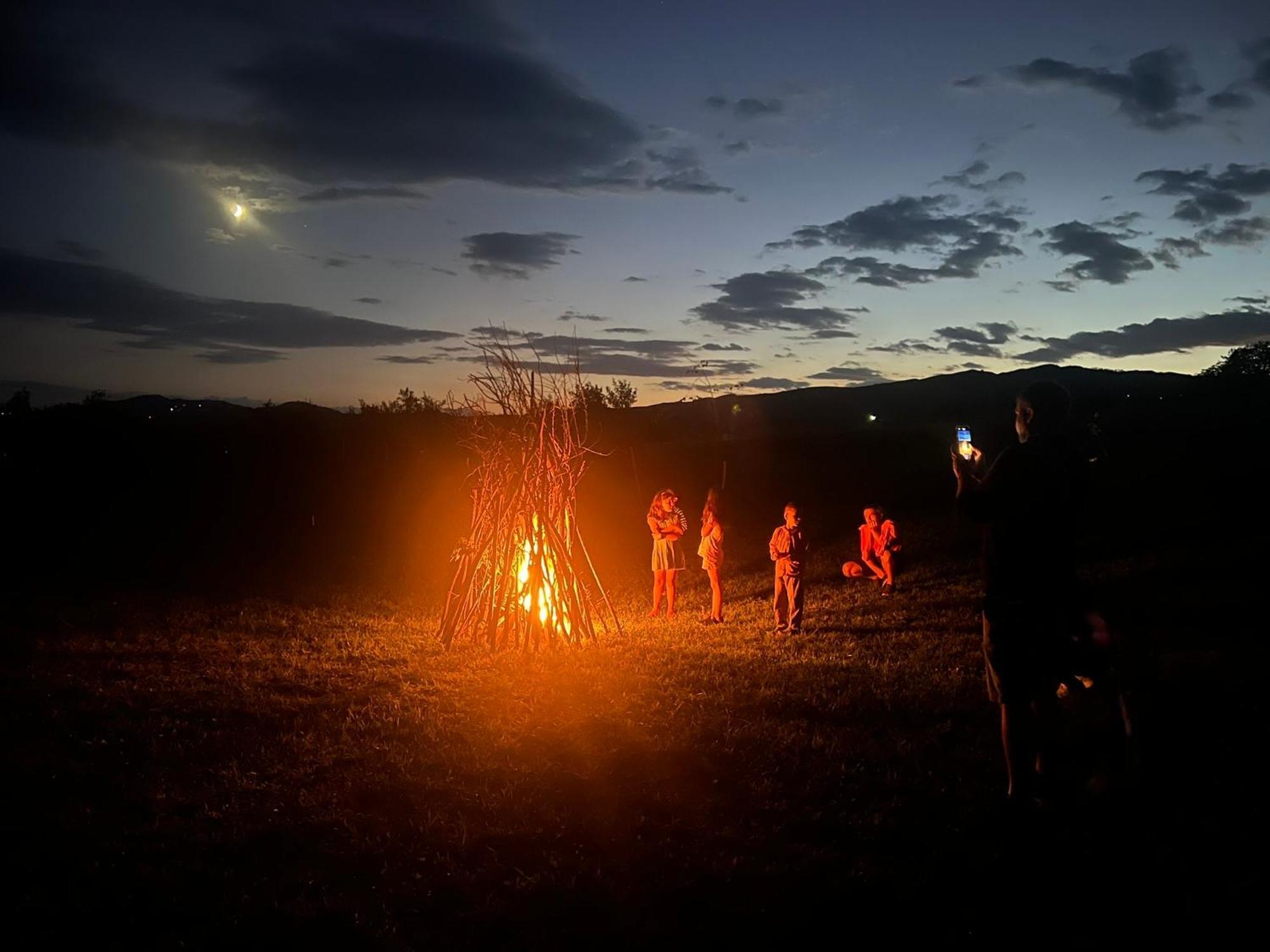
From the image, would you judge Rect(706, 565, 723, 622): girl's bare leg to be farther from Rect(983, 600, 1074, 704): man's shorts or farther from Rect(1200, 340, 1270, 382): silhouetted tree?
Result: Rect(1200, 340, 1270, 382): silhouetted tree

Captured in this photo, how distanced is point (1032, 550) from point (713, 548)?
735 centimetres

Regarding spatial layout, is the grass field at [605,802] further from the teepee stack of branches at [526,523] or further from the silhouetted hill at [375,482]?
the silhouetted hill at [375,482]

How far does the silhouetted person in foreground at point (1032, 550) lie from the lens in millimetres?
4883

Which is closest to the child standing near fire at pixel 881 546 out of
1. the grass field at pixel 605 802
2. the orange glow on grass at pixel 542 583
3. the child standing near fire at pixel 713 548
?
the child standing near fire at pixel 713 548

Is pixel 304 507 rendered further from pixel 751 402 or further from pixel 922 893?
pixel 751 402

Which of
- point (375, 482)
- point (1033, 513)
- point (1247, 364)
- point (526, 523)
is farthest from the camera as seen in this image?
point (1247, 364)

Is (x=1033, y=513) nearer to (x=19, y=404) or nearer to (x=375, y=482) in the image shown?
(x=375, y=482)

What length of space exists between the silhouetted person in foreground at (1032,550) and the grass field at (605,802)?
0.96 metres

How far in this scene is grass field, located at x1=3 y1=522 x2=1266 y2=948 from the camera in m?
4.29

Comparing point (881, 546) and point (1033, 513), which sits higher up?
point (1033, 513)

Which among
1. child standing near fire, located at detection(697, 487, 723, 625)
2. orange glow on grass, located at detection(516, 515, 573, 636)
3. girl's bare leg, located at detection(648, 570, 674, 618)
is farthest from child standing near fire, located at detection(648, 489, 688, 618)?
orange glow on grass, located at detection(516, 515, 573, 636)

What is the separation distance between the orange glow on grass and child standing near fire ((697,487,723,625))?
251cm

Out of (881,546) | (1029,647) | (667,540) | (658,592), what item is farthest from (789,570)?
(1029,647)

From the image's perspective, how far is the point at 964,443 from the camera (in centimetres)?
529
